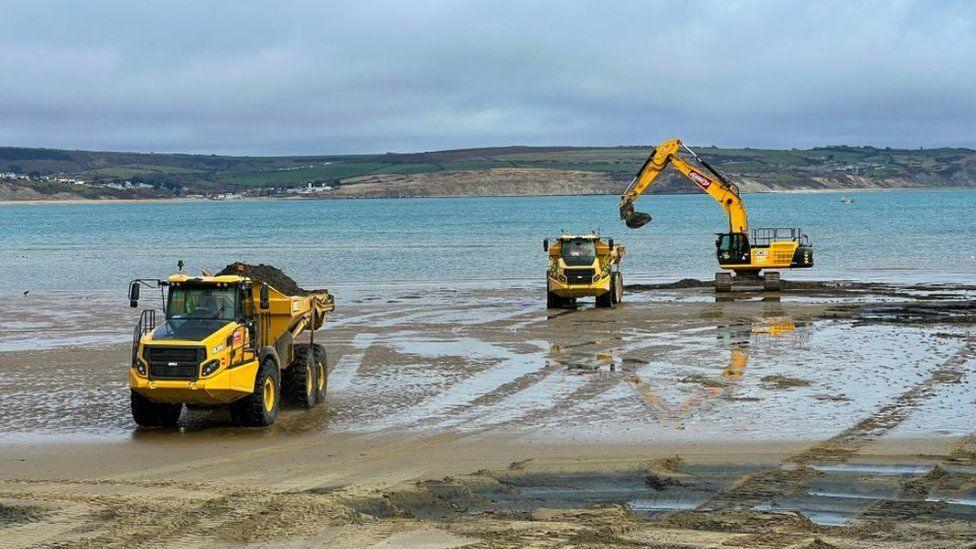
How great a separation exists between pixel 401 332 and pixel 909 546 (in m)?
19.3

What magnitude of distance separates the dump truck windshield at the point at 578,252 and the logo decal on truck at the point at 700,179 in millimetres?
7659

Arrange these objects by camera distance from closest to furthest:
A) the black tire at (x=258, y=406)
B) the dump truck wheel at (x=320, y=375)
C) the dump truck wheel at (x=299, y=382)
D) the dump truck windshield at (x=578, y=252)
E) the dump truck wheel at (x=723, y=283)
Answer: the black tire at (x=258, y=406) → the dump truck wheel at (x=299, y=382) → the dump truck wheel at (x=320, y=375) → the dump truck windshield at (x=578, y=252) → the dump truck wheel at (x=723, y=283)

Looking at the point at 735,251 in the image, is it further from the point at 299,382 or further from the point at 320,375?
the point at 299,382

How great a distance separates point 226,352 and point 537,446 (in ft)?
14.5

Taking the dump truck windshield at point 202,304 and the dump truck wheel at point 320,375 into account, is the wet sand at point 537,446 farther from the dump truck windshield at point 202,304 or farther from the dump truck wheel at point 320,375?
the dump truck windshield at point 202,304

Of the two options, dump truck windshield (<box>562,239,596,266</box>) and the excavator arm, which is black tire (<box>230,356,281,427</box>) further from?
the excavator arm

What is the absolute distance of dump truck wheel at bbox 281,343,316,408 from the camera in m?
18.6

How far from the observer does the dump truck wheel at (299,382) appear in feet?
60.9

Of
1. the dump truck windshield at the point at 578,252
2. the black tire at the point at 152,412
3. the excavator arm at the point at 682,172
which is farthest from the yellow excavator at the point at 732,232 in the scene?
the black tire at the point at 152,412

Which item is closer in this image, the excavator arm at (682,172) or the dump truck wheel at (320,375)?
the dump truck wheel at (320,375)

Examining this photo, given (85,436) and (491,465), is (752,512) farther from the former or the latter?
(85,436)

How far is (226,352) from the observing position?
16422 mm

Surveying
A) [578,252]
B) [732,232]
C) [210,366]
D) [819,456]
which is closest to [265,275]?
[210,366]

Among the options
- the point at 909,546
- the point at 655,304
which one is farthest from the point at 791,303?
the point at 909,546
